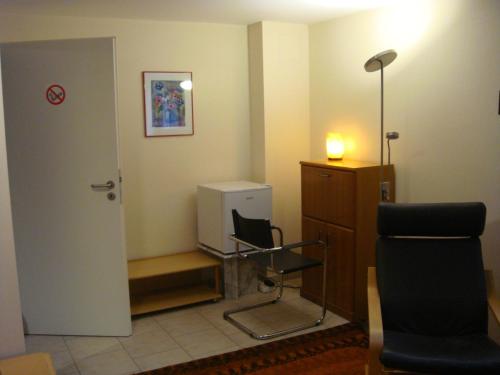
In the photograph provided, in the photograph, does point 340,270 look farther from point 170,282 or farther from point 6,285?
point 6,285

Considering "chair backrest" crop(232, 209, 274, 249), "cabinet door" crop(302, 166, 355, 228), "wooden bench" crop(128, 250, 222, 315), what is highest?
"cabinet door" crop(302, 166, 355, 228)

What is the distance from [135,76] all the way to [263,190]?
1385 millimetres

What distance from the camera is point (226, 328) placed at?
403 centimetres

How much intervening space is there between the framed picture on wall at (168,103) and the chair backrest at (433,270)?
2089 millimetres

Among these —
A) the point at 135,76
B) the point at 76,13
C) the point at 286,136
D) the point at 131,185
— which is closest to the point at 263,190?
the point at 286,136

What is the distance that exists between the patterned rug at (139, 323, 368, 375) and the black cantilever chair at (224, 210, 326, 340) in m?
0.19

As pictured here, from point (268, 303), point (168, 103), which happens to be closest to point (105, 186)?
point (168, 103)

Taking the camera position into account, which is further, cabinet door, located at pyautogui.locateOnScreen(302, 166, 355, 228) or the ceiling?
cabinet door, located at pyautogui.locateOnScreen(302, 166, 355, 228)

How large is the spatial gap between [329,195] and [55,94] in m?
2.06

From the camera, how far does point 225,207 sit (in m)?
4.35

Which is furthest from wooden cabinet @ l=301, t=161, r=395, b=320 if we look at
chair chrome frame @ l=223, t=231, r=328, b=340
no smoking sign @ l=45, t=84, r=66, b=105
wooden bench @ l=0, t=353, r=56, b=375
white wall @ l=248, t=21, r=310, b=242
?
wooden bench @ l=0, t=353, r=56, b=375

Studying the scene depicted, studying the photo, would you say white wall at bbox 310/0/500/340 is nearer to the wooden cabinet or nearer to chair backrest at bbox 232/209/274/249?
the wooden cabinet

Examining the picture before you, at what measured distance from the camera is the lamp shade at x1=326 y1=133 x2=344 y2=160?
437 cm

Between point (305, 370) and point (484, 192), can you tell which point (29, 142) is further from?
point (484, 192)
